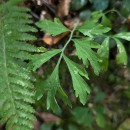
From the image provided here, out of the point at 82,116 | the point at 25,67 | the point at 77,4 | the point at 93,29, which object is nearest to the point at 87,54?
the point at 93,29

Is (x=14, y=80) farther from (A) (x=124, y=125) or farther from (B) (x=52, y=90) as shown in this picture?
(A) (x=124, y=125)

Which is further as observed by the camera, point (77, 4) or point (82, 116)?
point (82, 116)

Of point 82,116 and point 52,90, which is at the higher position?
point 52,90

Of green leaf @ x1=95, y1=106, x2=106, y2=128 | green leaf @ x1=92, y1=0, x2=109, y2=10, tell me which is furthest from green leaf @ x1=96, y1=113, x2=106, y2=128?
green leaf @ x1=92, y1=0, x2=109, y2=10

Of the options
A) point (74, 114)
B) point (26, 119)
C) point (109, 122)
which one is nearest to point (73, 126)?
point (74, 114)

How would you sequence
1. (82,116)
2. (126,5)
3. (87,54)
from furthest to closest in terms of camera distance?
(82,116)
(126,5)
(87,54)

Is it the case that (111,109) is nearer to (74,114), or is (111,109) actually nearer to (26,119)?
(74,114)
